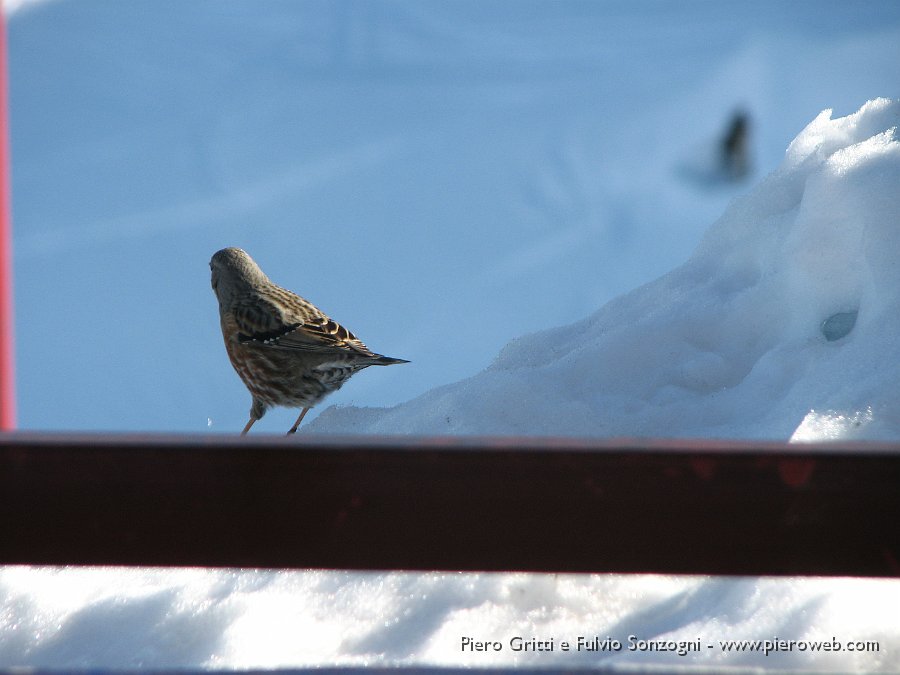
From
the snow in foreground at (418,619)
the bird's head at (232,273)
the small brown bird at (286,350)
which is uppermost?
the bird's head at (232,273)

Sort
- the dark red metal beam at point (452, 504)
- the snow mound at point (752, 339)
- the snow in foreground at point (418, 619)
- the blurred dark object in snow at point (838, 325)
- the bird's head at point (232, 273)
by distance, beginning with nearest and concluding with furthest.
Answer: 1. the dark red metal beam at point (452, 504)
2. the snow in foreground at point (418, 619)
3. the snow mound at point (752, 339)
4. the blurred dark object in snow at point (838, 325)
5. the bird's head at point (232, 273)

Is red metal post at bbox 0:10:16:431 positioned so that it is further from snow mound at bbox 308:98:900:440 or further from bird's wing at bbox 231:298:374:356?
bird's wing at bbox 231:298:374:356

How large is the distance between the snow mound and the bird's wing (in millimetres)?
658

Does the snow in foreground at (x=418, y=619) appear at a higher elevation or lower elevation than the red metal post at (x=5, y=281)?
lower

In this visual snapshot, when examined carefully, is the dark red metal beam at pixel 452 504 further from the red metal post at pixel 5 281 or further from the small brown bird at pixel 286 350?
the small brown bird at pixel 286 350

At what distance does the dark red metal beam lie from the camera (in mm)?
1098

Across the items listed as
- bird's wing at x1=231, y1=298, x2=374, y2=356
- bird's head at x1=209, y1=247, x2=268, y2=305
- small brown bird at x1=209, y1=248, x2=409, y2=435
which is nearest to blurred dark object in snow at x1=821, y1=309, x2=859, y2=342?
small brown bird at x1=209, y1=248, x2=409, y2=435

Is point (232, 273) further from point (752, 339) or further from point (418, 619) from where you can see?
point (418, 619)

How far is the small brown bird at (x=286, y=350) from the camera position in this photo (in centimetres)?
384

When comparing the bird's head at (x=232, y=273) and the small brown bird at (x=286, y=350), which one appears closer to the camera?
the small brown bird at (x=286, y=350)

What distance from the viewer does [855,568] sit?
1.12 meters

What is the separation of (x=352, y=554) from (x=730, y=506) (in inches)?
19.2

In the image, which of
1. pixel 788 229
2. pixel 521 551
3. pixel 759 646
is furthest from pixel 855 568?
pixel 788 229

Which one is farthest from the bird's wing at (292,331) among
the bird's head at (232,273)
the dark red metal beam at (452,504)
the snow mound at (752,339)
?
the dark red metal beam at (452,504)
